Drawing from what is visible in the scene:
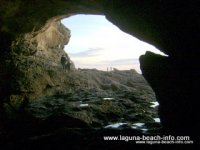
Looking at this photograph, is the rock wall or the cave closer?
the cave

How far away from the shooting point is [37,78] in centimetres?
2369

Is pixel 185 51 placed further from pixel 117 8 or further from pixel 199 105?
pixel 117 8

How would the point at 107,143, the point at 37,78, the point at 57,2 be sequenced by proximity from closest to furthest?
the point at 107,143 → the point at 57,2 → the point at 37,78

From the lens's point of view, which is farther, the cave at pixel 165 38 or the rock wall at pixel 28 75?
the rock wall at pixel 28 75

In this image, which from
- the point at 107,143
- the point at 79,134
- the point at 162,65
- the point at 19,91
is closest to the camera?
the point at 107,143

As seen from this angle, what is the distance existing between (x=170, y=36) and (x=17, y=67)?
15297 millimetres

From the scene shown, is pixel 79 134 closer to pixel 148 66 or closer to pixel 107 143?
pixel 107 143

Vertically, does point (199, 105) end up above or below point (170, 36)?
below

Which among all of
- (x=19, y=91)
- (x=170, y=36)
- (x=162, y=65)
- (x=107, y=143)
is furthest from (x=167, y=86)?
(x=19, y=91)

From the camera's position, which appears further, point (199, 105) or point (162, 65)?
point (162, 65)

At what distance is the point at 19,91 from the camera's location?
71.7 ft

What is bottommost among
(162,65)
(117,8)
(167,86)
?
(167,86)

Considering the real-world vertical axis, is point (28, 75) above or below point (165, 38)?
above

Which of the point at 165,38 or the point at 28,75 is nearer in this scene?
the point at 165,38
